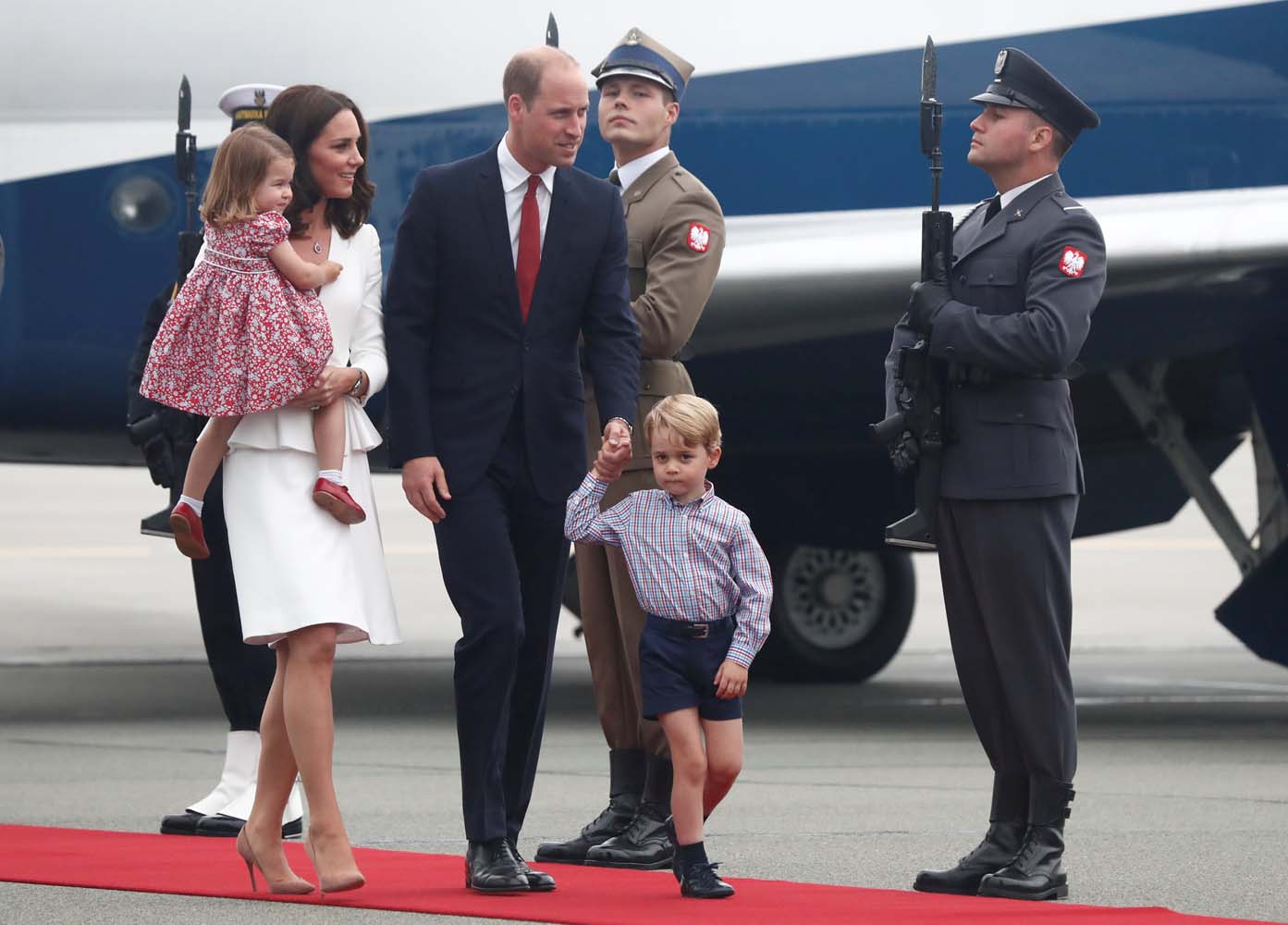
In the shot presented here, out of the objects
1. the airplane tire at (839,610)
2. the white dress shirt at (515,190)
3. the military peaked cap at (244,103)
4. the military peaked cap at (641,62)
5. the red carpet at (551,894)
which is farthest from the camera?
the airplane tire at (839,610)

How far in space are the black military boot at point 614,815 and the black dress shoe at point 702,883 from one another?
Answer: 629mm

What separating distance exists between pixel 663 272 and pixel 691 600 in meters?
1.12

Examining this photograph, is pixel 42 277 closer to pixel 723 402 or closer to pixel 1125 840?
pixel 723 402

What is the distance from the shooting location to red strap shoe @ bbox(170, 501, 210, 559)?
5.29 meters

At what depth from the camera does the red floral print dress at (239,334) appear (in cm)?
511

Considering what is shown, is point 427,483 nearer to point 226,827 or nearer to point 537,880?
point 537,880

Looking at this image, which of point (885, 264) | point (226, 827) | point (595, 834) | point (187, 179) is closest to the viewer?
point (595, 834)

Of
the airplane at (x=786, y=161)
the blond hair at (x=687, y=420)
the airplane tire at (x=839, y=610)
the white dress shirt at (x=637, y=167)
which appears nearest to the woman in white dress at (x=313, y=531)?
the blond hair at (x=687, y=420)

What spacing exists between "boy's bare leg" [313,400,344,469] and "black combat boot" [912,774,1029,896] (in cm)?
164

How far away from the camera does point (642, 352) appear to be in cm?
594

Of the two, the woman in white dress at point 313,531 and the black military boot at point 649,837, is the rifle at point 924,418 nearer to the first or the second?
the black military boot at point 649,837

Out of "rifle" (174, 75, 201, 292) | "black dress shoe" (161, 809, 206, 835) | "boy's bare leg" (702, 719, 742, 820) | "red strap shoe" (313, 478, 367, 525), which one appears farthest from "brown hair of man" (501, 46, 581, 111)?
"black dress shoe" (161, 809, 206, 835)

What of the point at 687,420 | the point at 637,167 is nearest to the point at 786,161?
the point at 637,167

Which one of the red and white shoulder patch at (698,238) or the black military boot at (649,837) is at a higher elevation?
the red and white shoulder patch at (698,238)
